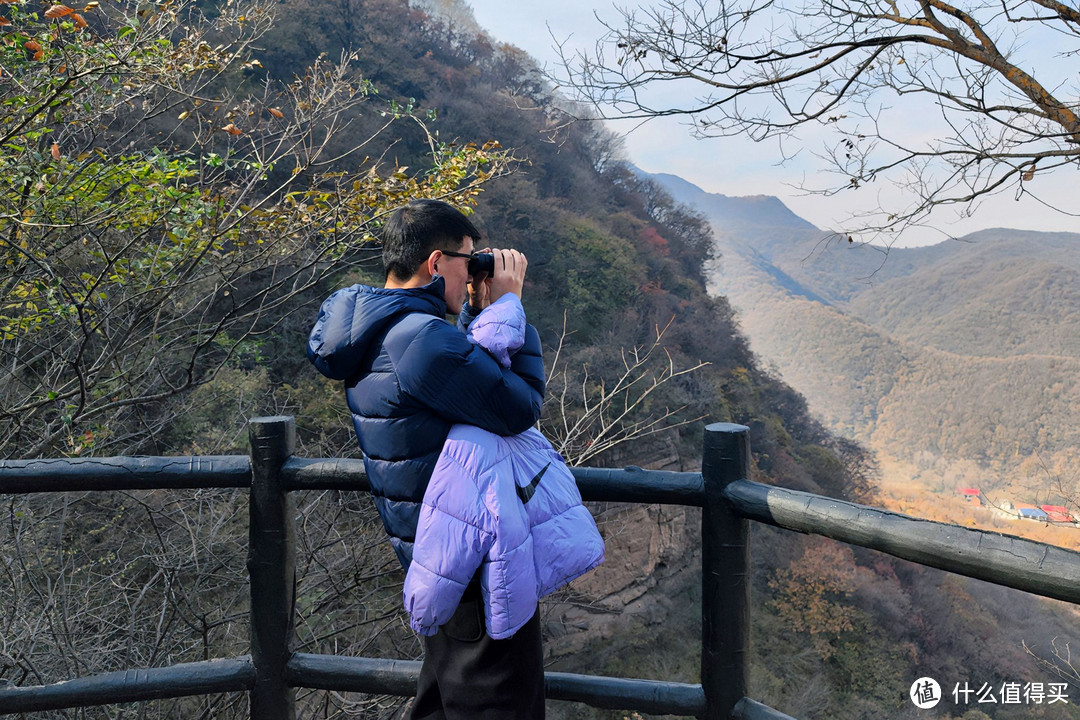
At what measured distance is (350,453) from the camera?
705cm

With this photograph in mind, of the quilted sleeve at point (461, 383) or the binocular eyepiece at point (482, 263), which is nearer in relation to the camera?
the quilted sleeve at point (461, 383)

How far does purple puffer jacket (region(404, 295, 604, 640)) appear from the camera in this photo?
1062 mm

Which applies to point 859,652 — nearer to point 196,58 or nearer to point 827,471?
point 827,471

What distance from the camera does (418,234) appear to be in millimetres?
1261

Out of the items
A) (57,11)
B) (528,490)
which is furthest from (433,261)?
(57,11)

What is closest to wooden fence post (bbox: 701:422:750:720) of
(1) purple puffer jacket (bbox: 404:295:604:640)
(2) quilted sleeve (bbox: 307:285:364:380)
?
(1) purple puffer jacket (bbox: 404:295:604:640)

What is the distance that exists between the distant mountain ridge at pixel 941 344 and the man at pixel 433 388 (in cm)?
3335

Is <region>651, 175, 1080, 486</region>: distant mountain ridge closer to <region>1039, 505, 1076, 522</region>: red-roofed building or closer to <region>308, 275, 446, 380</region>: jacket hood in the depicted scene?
<region>1039, 505, 1076, 522</region>: red-roofed building

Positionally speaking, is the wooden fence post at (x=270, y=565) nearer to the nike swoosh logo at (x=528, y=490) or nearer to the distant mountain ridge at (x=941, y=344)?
the nike swoosh logo at (x=528, y=490)

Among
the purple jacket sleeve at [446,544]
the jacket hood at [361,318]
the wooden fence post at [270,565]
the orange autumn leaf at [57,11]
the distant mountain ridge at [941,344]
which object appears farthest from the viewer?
the distant mountain ridge at [941,344]

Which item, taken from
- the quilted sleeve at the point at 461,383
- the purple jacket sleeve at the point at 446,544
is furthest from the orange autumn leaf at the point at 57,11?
the purple jacket sleeve at the point at 446,544

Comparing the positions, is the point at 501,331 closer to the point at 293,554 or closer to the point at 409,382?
the point at 409,382

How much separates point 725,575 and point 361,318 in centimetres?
82

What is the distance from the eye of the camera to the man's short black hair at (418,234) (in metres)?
1.26
